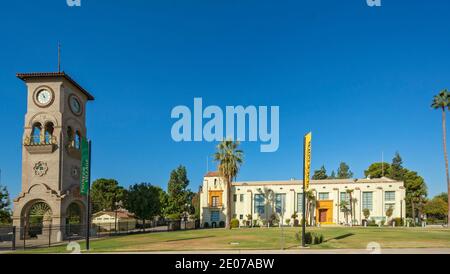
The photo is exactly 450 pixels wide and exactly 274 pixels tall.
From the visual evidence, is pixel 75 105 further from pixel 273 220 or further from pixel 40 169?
pixel 273 220

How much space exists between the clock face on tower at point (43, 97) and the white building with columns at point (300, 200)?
3918 centimetres

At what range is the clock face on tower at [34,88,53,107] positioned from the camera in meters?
38.8

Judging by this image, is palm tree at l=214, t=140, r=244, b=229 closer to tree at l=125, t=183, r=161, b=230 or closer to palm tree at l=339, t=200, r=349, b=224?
tree at l=125, t=183, r=161, b=230

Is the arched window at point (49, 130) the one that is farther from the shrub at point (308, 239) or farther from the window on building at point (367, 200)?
the window on building at point (367, 200)

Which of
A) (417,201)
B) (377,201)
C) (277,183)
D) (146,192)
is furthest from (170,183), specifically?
(417,201)

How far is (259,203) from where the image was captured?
71.4 metres

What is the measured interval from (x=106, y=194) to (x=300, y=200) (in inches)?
1664

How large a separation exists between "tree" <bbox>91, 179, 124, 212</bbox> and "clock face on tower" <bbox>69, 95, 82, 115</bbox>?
148ft

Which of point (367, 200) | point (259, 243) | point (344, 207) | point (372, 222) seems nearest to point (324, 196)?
point (344, 207)

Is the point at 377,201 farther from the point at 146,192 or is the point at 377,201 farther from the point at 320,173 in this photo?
the point at 320,173

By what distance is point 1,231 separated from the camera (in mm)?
38531

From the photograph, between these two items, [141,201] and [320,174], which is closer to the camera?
[141,201]

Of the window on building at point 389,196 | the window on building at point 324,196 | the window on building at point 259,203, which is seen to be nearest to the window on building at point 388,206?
the window on building at point 389,196

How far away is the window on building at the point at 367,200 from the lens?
217ft
